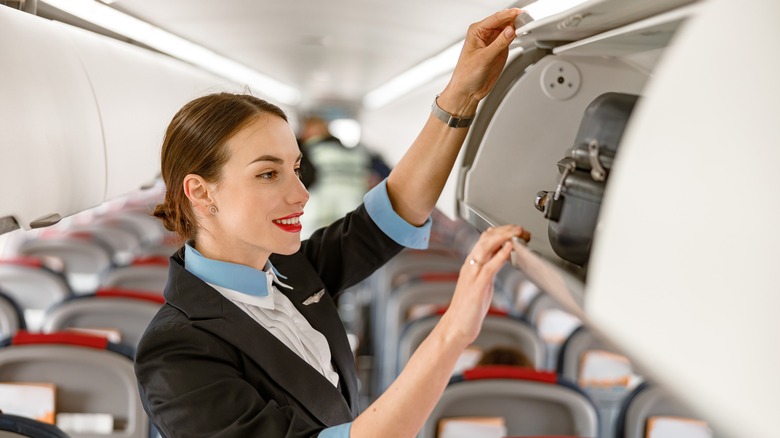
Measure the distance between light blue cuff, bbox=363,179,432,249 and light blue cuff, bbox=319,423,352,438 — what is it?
74cm

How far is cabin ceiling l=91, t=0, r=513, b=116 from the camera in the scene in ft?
11.7

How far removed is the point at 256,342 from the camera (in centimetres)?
169

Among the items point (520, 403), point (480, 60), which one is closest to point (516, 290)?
point (520, 403)

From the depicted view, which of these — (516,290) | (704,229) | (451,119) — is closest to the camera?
(704,229)

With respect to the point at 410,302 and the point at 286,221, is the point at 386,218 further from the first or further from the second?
the point at 410,302

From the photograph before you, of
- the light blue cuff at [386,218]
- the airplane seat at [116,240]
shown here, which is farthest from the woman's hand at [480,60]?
the airplane seat at [116,240]

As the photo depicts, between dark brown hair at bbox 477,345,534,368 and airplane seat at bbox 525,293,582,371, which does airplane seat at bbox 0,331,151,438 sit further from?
airplane seat at bbox 525,293,582,371

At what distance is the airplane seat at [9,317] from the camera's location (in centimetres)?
355

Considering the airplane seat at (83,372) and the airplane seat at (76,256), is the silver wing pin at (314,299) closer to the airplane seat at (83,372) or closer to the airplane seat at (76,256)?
the airplane seat at (83,372)

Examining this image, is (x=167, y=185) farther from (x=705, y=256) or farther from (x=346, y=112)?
(x=346, y=112)

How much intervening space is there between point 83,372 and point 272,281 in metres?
1.19

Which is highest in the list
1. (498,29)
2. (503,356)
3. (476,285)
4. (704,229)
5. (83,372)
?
(498,29)

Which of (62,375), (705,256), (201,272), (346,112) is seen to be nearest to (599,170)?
(705,256)

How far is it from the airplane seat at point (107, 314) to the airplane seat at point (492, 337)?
1072mm
